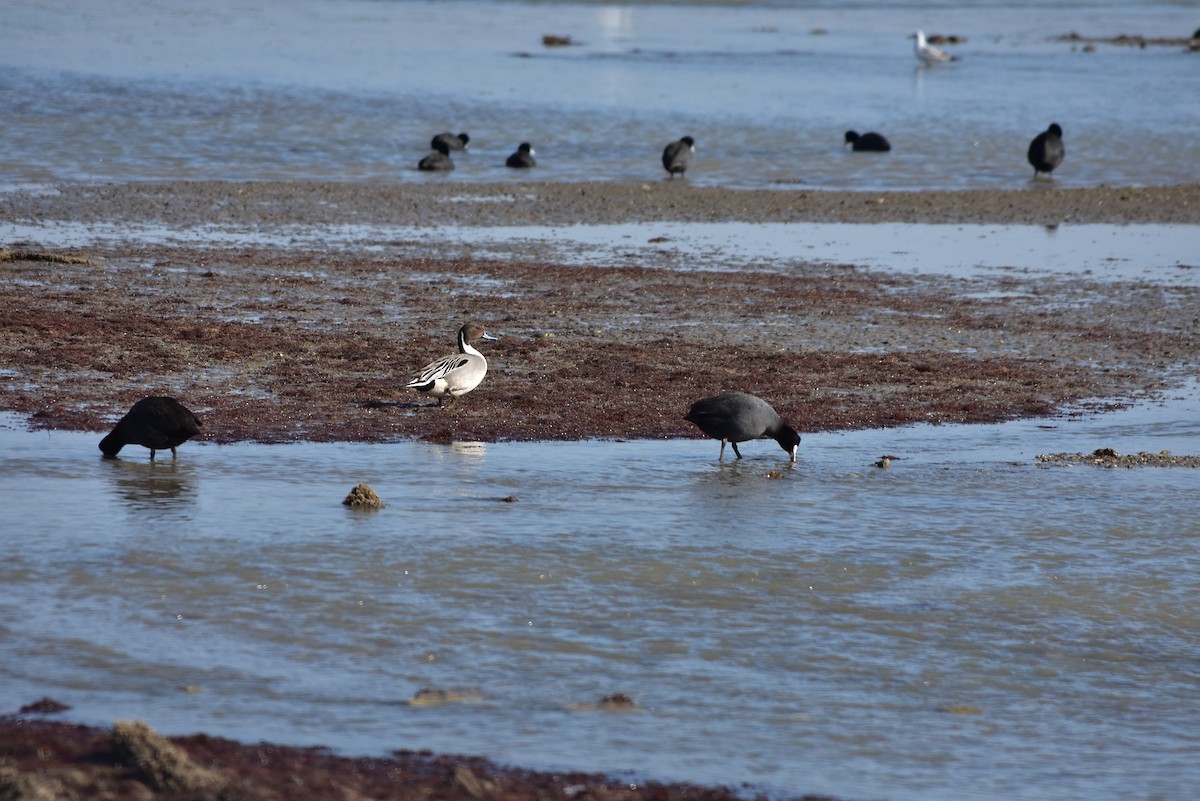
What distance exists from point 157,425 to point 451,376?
2.27 m

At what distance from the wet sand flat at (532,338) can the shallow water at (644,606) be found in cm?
100

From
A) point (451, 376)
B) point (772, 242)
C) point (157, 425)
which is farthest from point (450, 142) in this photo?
point (157, 425)

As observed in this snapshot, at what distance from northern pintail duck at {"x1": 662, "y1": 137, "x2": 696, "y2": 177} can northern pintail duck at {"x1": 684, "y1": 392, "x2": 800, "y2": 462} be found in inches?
595

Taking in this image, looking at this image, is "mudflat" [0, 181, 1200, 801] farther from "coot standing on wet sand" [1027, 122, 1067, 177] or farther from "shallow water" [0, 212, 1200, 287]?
"coot standing on wet sand" [1027, 122, 1067, 177]

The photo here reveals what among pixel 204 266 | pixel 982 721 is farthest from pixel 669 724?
pixel 204 266

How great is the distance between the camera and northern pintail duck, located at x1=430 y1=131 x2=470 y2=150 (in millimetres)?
26984

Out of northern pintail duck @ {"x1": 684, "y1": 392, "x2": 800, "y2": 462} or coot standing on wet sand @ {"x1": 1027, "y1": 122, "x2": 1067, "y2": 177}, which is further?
coot standing on wet sand @ {"x1": 1027, "y1": 122, "x2": 1067, "y2": 177}

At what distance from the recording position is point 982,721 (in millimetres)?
6309

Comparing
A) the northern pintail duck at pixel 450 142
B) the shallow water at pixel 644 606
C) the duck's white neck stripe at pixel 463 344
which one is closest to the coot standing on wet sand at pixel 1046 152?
the northern pintail duck at pixel 450 142

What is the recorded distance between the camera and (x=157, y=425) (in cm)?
953

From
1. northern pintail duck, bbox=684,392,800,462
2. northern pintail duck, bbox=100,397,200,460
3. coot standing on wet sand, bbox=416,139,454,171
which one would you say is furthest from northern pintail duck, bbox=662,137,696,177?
northern pintail duck, bbox=100,397,200,460

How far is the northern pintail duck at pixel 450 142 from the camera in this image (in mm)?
26984

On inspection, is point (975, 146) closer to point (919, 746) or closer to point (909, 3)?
point (919, 746)

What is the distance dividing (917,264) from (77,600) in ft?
41.6
